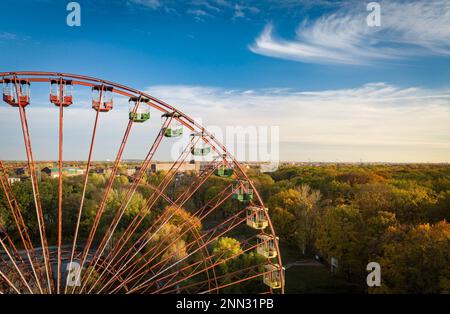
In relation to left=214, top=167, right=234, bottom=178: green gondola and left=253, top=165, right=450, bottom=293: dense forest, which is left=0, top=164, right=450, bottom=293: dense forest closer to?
left=253, top=165, right=450, bottom=293: dense forest

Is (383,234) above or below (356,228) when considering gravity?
above

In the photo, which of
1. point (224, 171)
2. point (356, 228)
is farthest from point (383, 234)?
point (224, 171)

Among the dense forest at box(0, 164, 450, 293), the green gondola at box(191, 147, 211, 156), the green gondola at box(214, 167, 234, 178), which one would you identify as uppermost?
the green gondola at box(191, 147, 211, 156)

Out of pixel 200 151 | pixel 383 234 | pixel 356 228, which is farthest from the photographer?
pixel 356 228

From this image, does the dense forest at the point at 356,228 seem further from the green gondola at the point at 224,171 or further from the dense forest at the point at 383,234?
the green gondola at the point at 224,171

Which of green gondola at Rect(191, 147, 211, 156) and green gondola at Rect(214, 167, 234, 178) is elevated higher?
green gondola at Rect(191, 147, 211, 156)

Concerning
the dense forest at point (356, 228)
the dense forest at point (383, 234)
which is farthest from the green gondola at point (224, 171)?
the dense forest at point (383, 234)

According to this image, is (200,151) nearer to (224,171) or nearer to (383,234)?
(224,171)

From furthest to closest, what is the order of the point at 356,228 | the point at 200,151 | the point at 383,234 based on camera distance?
the point at 356,228 → the point at 383,234 → the point at 200,151

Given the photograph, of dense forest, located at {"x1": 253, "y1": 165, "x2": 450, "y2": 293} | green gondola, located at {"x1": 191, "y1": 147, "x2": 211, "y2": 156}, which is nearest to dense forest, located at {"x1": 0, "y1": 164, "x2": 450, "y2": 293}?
dense forest, located at {"x1": 253, "y1": 165, "x2": 450, "y2": 293}
